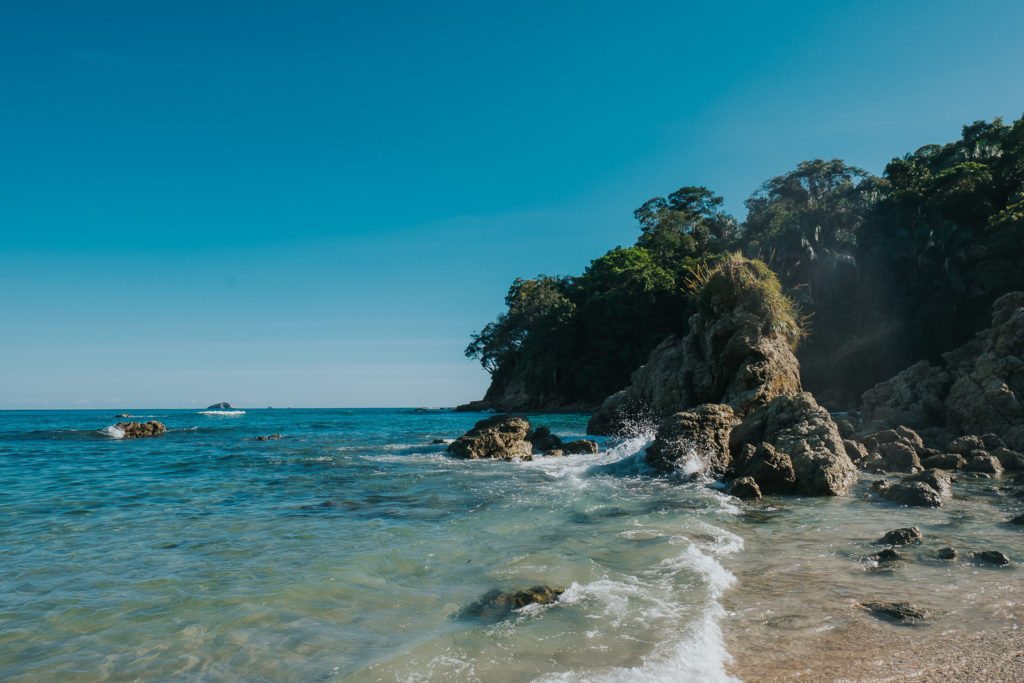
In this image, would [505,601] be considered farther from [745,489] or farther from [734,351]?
[734,351]

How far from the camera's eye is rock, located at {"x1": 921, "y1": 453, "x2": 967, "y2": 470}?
13.2 m

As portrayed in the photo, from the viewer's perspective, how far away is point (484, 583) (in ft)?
19.4

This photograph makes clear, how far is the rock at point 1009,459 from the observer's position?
1288 cm

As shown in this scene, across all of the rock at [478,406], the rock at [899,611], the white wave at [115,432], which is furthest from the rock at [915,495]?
the rock at [478,406]

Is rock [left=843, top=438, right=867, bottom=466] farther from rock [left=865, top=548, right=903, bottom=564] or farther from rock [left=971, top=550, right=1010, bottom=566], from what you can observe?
rock [left=865, top=548, right=903, bottom=564]

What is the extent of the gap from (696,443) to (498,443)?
25.6 feet

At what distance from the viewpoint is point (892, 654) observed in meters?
3.96

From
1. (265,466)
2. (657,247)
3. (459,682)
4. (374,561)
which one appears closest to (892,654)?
(459,682)

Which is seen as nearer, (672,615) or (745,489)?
(672,615)

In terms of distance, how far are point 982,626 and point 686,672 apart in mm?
2699

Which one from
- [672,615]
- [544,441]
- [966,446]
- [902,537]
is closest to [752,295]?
[966,446]

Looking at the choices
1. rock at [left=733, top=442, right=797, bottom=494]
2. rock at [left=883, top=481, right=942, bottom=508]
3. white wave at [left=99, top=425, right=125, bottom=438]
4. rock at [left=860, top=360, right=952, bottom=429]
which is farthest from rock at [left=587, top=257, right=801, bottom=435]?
white wave at [left=99, top=425, right=125, bottom=438]

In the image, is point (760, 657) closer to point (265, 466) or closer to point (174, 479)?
point (174, 479)

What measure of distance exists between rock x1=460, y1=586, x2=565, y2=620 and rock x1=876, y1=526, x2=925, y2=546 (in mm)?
4445
